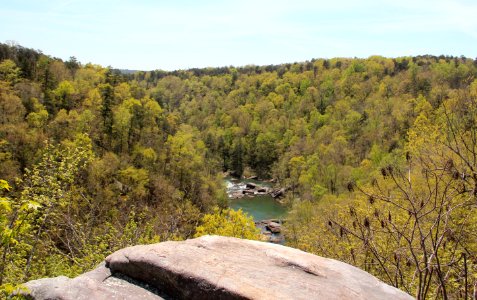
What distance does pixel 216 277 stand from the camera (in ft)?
24.0

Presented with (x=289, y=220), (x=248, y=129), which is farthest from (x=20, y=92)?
(x=248, y=129)

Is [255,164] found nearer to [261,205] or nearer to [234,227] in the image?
[261,205]

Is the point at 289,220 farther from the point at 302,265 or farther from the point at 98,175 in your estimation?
the point at 302,265

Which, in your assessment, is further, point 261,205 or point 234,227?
point 261,205

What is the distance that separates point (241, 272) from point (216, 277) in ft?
1.63

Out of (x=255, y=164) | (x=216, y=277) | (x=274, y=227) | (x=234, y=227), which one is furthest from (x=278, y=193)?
(x=216, y=277)

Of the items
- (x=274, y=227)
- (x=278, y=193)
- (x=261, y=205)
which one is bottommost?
(x=261, y=205)

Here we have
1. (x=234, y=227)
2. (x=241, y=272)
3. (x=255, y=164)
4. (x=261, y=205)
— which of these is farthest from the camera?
(x=255, y=164)

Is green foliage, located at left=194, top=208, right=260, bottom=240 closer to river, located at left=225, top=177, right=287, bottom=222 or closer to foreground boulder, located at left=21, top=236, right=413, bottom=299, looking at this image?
foreground boulder, located at left=21, top=236, right=413, bottom=299

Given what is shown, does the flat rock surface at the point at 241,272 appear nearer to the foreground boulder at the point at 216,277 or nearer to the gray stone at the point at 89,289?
the foreground boulder at the point at 216,277

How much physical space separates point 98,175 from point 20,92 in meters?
26.6

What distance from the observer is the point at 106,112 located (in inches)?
2534

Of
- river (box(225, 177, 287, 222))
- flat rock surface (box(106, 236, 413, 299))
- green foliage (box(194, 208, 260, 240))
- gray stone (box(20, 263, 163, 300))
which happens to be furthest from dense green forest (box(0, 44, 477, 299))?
river (box(225, 177, 287, 222))

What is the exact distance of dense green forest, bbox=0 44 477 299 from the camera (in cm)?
937
